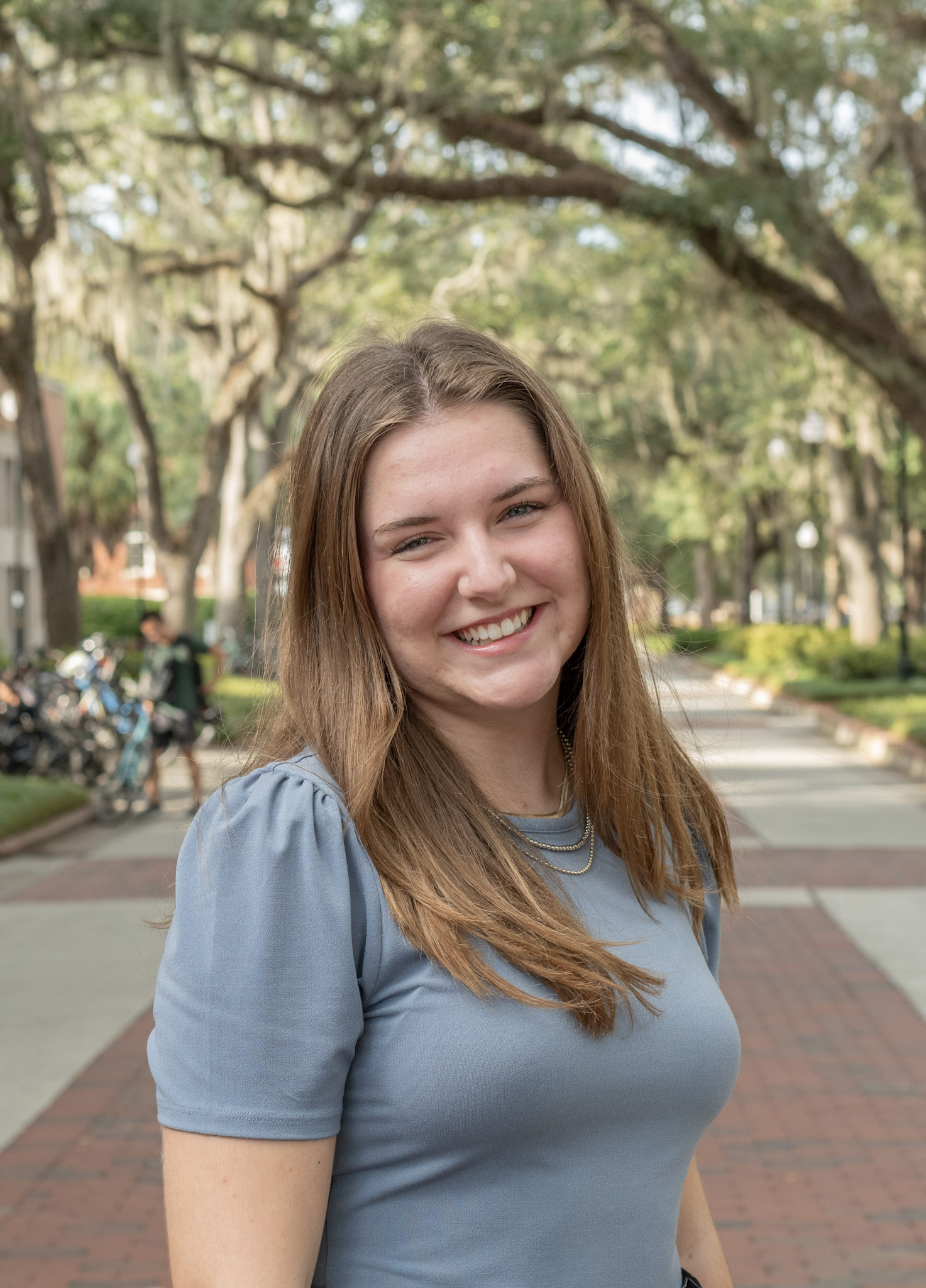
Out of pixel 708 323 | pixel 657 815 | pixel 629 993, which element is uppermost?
pixel 708 323

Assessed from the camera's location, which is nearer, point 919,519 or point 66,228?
point 66,228

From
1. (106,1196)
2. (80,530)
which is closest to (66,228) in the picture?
(106,1196)

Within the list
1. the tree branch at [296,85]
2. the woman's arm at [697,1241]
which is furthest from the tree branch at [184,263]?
the woman's arm at [697,1241]

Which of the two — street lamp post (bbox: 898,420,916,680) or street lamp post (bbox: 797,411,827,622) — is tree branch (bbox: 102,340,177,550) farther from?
street lamp post (bbox: 898,420,916,680)

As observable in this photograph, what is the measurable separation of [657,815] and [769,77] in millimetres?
12628

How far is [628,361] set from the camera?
2289 centimetres

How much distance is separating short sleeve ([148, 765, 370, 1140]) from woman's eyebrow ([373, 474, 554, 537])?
1.26 ft

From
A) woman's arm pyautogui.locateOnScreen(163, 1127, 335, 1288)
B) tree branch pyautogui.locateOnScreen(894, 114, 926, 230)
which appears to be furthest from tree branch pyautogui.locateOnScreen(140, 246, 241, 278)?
woman's arm pyautogui.locateOnScreen(163, 1127, 335, 1288)

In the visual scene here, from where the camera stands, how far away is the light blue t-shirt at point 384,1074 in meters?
1.42

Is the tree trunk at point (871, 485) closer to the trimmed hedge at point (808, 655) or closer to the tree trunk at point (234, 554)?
the trimmed hedge at point (808, 655)

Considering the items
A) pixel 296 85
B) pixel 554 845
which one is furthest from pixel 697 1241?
pixel 296 85

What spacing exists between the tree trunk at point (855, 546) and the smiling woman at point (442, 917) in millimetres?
25968

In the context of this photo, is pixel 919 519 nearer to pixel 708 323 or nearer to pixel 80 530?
pixel 708 323

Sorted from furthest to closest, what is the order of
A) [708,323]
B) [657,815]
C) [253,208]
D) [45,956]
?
[253,208]
[708,323]
[45,956]
[657,815]
